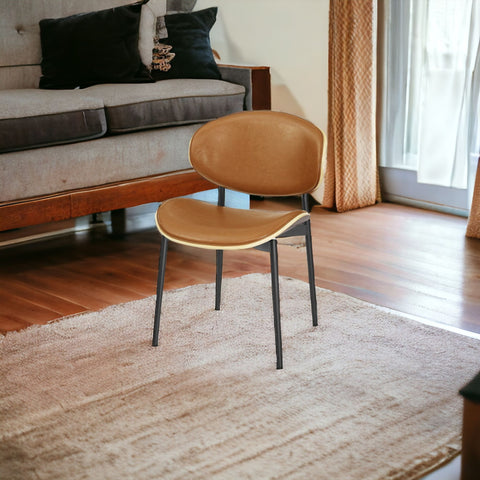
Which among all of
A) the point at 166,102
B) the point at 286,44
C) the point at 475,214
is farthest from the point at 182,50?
the point at 475,214

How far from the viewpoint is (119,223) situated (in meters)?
3.59

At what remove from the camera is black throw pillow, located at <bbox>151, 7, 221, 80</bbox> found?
135 inches

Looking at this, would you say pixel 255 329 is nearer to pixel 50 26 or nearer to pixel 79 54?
pixel 79 54

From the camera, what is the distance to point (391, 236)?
328 centimetres

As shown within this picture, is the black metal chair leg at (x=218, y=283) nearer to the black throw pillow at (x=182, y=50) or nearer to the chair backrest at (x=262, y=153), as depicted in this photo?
the chair backrest at (x=262, y=153)

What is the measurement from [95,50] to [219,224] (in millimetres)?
1515

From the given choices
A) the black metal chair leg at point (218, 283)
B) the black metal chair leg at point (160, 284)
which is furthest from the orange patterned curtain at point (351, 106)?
the black metal chair leg at point (160, 284)

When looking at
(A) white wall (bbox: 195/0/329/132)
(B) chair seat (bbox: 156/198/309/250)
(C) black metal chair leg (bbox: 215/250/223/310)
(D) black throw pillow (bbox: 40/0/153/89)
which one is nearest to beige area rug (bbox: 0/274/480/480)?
(C) black metal chair leg (bbox: 215/250/223/310)

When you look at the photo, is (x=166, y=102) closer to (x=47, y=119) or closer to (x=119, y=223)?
(x=47, y=119)

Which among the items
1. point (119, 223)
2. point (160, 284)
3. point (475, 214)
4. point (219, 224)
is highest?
point (219, 224)

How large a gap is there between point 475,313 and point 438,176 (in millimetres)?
1339

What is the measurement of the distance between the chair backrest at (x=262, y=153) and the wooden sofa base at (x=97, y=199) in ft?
2.38

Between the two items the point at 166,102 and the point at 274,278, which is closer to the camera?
the point at 274,278

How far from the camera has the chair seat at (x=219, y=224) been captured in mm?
1902
